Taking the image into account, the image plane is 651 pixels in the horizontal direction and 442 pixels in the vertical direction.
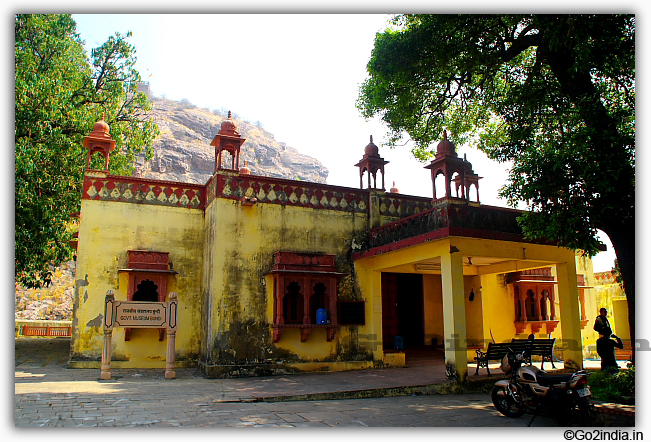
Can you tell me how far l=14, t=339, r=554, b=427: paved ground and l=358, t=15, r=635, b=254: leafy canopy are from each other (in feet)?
9.45

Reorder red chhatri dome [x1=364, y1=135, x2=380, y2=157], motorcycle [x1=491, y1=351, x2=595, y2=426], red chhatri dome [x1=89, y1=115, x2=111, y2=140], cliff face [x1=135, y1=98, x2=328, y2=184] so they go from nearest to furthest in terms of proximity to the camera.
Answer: motorcycle [x1=491, y1=351, x2=595, y2=426]
red chhatri dome [x1=89, y1=115, x2=111, y2=140]
red chhatri dome [x1=364, y1=135, x2=380, y2=157]
cliff face [x1=135, y1=98, x2=328, y2=184]

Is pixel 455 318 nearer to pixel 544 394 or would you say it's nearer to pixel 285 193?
pixel 544 394

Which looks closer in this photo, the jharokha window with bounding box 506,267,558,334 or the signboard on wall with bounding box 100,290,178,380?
the signboard on wall with bounding box 100,290,178,380

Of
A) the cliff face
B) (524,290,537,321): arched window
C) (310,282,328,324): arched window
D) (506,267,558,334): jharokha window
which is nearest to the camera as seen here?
(310,282,328,324): arched window

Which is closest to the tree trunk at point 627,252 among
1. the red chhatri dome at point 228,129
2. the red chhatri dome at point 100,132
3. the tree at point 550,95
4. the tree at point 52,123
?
the tree at point 550,95

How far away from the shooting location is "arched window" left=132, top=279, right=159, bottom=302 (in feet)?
35.8

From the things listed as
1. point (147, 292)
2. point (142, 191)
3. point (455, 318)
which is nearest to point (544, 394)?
point (455, 318)

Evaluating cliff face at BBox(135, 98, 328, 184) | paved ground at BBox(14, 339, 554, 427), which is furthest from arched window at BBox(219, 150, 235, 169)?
paved ground at BBox(14, 339, 554, 427)

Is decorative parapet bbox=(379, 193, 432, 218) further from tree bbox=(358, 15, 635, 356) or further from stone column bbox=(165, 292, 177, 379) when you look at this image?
stone column bbox=(165, 292, 177, 379)

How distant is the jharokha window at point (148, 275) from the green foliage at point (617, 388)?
8.21m

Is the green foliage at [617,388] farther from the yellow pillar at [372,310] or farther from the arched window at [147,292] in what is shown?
the arched window at [147,292]

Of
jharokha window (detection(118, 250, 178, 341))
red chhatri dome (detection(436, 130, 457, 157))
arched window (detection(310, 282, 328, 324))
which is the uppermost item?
red chhatri dome (detection(436, 130, 457, 157))

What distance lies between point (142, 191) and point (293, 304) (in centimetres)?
420

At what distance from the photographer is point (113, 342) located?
34.0ft
